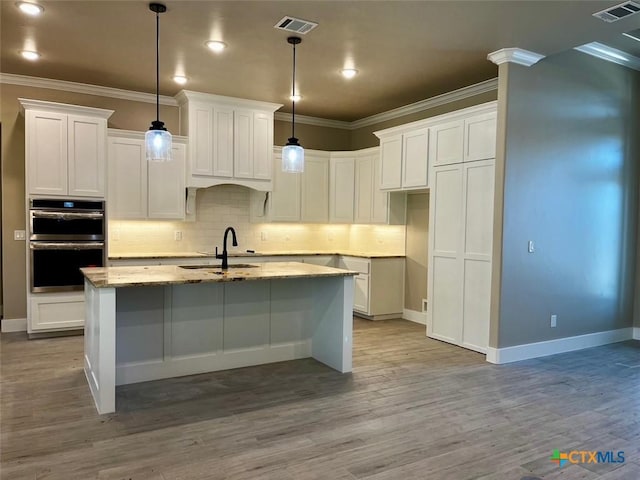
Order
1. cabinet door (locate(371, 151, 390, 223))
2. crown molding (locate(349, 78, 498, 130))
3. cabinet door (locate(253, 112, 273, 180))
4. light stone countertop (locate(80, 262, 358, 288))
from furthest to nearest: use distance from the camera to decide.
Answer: cabinet door (locate(371, 151, 390, 223)) < cabinet door (locate(253, 112, 273, 180)) < crown molding (locate(349, 78, 498, 130)) < light stone countertop (locate(80, 262, 358, 288))

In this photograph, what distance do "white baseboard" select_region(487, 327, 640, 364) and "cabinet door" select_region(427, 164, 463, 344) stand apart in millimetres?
589

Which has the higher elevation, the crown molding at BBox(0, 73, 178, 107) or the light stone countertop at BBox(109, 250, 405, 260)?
the crown molding at BBox(0, 73, 178, 107)

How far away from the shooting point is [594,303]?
16.7 ft

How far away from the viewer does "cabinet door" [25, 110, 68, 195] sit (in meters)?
4.96

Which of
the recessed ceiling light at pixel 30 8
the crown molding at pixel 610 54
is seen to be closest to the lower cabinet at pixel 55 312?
the recessed ceiling light at pixel 30 8

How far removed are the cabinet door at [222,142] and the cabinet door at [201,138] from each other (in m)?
0.03

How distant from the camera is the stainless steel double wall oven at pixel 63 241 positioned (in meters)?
4.95

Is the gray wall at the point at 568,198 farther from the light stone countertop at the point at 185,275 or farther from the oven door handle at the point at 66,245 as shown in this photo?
the oven door handle at the point at 66,245

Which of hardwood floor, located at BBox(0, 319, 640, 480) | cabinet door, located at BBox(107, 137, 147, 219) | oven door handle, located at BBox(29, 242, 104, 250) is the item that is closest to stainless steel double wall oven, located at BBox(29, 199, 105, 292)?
oven door handle, located at BBox(29, 242, 104, 250)

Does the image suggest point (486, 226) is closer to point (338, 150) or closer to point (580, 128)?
point (580, 128)

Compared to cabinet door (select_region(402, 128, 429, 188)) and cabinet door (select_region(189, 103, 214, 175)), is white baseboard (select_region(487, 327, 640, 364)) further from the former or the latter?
cabinet door (select_region(189, 103, 214, 175))

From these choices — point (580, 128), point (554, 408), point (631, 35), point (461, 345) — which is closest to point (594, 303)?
point (461, 345)

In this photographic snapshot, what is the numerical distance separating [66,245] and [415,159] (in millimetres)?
4084

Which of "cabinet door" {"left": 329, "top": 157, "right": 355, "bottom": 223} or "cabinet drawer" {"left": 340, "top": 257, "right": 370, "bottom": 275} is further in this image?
"cabinet door" {"left": 329, "top": 157, "right": 355, "bottom": 223}
